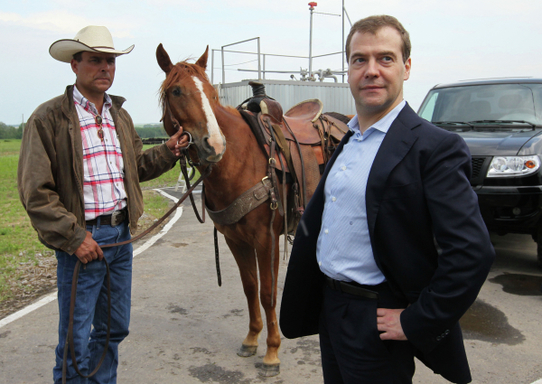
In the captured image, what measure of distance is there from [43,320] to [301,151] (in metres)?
2.90

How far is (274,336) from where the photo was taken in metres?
3.55

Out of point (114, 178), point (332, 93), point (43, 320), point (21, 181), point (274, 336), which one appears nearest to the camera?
point (21, 181)

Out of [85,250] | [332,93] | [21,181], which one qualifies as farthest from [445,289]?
[332,93]

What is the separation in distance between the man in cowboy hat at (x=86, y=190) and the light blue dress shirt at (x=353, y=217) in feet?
4.67

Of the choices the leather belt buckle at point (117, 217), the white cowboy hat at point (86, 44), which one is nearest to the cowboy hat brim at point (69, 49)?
the white cowboy hat at point (86, 44)

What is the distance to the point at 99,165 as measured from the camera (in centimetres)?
263

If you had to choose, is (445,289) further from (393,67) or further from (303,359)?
(303,359)

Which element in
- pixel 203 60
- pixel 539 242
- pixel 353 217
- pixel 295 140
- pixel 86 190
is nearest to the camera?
pixel 353 217

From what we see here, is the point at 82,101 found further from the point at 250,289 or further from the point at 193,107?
the point at 250,289

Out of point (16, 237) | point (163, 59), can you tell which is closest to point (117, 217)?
point (163, 59)

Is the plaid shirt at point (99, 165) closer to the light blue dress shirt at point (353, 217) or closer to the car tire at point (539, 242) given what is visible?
the light blue dress shirt at point (353, 217)

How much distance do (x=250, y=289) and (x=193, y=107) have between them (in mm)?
1639

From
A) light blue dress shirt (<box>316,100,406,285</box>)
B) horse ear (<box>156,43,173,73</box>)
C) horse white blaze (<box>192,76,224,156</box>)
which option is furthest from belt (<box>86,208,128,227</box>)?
light blue dress shirt (<box>316,100,406,285</box>)

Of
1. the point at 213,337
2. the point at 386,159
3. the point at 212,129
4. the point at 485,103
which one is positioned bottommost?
the point at 213,337
